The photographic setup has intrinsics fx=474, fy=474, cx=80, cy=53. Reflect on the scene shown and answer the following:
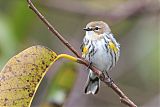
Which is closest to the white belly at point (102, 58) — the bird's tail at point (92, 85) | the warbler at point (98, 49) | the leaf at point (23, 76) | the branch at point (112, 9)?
the warbler at point (98, 49)

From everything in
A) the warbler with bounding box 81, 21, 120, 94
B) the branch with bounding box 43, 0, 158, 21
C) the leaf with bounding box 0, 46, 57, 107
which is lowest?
the leaf with bounding box 0, 46, 57, 107

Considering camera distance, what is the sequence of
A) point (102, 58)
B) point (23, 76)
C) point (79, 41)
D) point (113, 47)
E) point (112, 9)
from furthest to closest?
point (79, 41)
point (112, 9)
point (113, 47)
point (102, 58)
point (23, 76)

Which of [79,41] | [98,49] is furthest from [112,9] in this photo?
[98,49]

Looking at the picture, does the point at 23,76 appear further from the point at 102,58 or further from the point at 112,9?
the point at 112,9

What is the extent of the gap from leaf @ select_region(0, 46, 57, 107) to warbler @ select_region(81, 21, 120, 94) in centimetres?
122

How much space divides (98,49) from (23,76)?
4.65 feet

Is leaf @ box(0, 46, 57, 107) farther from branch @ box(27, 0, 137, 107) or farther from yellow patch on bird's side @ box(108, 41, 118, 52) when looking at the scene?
yellow patch on bird's side @ box(108, 41, 118, 52)

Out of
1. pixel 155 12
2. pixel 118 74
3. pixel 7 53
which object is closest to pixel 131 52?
pixel 118 74

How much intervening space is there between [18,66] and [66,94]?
1063mm

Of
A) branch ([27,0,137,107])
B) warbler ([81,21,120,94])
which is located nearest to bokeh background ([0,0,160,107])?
warbler ([81,21,120,94])

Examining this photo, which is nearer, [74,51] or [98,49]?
[74,51]

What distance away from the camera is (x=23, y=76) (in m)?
1.64

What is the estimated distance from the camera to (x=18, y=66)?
1.64 metres

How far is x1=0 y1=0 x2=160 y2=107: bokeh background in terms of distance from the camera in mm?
2910
